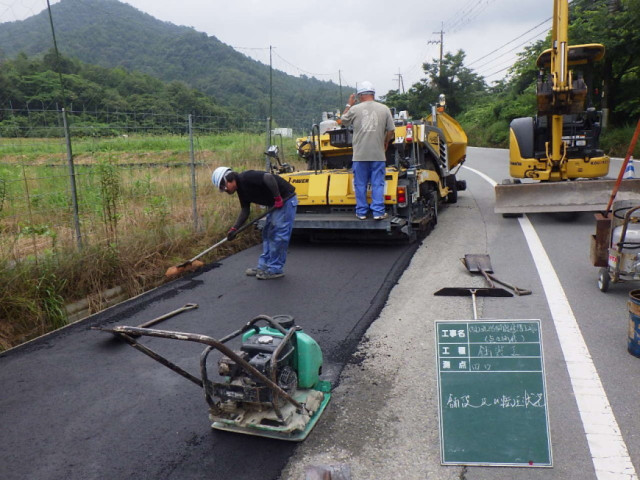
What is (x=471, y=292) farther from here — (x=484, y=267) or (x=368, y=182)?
(x=368, y=182)

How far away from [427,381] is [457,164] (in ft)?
29.5

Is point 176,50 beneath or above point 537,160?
above

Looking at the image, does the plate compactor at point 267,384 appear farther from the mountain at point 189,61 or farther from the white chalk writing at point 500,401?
the mountain at point 189,61

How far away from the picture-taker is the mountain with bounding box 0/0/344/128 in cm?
2475

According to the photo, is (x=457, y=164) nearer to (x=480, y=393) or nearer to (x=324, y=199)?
(x=324, y=199)

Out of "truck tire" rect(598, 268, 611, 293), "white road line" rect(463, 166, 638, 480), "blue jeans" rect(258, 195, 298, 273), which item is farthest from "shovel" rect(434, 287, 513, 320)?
"blue jeans" rect(258, 195, 298, 273)

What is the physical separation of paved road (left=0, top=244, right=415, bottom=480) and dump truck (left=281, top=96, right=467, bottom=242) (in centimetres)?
125

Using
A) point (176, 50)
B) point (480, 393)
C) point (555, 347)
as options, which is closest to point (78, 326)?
point (480, 393)

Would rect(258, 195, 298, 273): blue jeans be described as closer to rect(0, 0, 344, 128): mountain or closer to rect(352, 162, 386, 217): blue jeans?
rect(352, 162, 386, 217): blue jeans

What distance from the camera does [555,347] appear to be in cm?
420

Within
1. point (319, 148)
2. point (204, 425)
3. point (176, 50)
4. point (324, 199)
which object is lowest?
point (204, 425)

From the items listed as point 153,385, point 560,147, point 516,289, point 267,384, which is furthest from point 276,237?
point 560,147

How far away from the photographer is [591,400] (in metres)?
3.42

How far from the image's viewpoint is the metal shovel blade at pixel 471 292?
17.9ft
